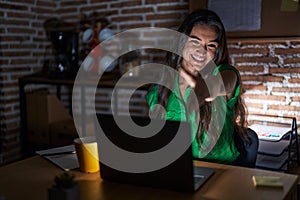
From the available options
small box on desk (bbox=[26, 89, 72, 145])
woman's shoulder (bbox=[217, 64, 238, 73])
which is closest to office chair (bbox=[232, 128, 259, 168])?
woman's shoulder (bbox=[217, 64, 238, 73])

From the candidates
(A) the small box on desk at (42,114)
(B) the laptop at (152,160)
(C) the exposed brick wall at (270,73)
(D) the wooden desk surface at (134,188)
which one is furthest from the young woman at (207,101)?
(A) the small box on desk at (42,114)

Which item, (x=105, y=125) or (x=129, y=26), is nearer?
(x=105, y=125)

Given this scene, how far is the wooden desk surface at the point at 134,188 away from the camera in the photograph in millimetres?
1049

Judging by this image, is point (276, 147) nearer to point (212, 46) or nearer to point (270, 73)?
point (270, 73)

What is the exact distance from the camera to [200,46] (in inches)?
63.2

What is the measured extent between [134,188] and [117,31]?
2.20 m

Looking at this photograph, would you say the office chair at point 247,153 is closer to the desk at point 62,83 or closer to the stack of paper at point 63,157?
the stack of paper at point 63,157

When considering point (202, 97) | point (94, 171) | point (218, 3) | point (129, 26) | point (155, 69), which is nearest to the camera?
point (94, 171)

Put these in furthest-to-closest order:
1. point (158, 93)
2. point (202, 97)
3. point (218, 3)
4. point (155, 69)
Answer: point (155, 69), point (218, 3), point (158, 93), point (202, 97)

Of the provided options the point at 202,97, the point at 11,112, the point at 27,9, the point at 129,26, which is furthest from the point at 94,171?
the point at 27,9

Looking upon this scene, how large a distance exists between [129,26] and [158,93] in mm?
1459

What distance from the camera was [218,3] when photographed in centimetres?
248

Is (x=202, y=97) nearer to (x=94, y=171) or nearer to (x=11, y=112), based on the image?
(x=94, y=171)

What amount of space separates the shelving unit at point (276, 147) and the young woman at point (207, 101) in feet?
1.36
